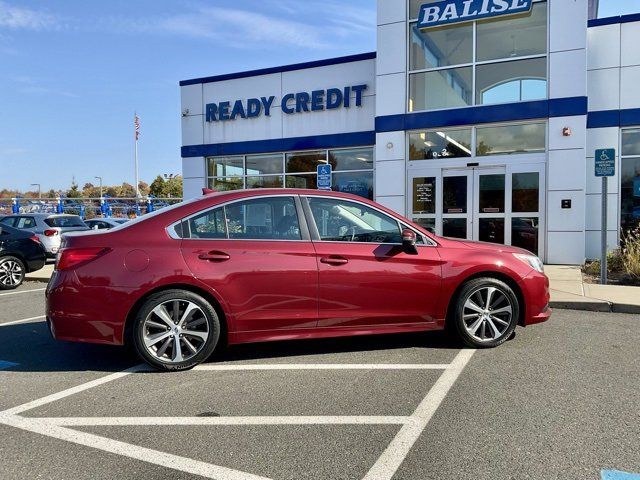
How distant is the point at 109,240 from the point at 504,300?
12.6ft

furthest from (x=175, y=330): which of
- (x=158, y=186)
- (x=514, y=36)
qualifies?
(x=158, y=186)

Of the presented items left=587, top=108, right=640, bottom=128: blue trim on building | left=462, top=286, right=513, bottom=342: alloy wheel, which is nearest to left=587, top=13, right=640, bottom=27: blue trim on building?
left=587, top=108, right=640, bottom=128: blue trim on building

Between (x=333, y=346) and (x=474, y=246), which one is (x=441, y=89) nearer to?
(x=474, y=246)

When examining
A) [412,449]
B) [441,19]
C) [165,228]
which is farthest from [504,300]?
[441,19]

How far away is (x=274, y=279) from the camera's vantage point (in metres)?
4.65

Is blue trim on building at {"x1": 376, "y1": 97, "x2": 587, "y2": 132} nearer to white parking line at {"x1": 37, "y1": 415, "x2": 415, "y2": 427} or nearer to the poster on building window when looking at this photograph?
the poster on building window

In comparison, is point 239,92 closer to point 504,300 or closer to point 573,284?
point 573,284

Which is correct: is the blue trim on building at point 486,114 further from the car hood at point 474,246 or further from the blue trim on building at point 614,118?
the car hood at point 474,246

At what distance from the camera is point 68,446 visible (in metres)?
3.13

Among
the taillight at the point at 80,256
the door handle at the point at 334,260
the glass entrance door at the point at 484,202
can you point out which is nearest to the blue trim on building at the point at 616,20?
the glass entrance door at the point at 484,202

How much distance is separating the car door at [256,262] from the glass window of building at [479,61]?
30.3 feet

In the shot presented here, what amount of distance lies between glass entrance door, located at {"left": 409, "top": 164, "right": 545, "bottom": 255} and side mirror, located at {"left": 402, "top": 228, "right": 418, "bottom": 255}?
781cm

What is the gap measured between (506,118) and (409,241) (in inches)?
334

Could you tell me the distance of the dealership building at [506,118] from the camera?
11633 mm
